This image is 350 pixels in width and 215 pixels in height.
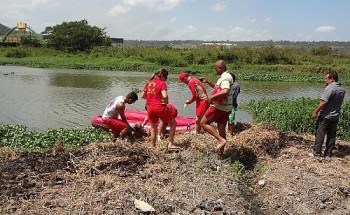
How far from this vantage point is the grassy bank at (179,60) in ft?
153

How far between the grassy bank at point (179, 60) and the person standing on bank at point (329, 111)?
3543cm

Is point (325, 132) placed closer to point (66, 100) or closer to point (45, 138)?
point (45, 138)

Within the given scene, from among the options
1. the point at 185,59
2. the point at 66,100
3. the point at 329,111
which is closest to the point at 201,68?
the point at 185,59

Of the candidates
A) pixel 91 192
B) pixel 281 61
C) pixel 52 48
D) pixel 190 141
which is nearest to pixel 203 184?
pixel 91 192

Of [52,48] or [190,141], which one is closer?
[190,141]

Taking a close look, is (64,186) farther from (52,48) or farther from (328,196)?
(52,48)

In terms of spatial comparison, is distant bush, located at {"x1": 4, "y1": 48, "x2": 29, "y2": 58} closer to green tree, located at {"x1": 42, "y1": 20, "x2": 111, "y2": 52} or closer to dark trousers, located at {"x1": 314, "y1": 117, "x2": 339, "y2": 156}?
green tree, located at {"x1": 42, "y1": 20, "x2": 111, "y2": 52}

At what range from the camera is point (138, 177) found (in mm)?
7168

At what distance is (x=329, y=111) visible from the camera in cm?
926

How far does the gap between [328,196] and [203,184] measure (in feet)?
7.24

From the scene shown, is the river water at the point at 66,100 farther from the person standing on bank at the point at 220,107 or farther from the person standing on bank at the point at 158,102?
the person standing on bank at the point at 220,107

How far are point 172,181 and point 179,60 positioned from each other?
44.6 m

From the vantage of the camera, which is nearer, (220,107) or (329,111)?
(220,107)


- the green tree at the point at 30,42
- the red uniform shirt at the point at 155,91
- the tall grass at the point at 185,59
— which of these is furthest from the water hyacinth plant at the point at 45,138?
the green tree at the point at 30,42
